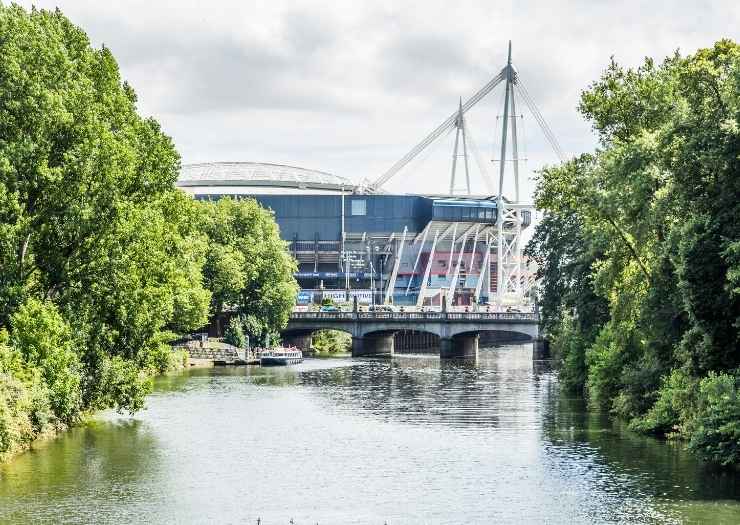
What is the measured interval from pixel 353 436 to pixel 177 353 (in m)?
47.4

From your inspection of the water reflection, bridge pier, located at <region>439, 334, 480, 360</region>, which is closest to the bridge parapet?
bridge pier, located at <region>439, 334, 480, 360</region>

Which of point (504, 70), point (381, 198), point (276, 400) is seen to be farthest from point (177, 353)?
point (381, 198)

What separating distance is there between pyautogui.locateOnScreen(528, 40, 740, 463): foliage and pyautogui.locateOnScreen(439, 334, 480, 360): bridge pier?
58.9 m

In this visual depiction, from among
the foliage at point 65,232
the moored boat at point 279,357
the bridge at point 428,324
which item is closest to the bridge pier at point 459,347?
the bridge at point 428,324

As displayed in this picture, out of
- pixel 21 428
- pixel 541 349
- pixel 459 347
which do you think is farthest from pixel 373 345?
pixel 21 428

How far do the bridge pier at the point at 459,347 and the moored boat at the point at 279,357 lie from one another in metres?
20.5

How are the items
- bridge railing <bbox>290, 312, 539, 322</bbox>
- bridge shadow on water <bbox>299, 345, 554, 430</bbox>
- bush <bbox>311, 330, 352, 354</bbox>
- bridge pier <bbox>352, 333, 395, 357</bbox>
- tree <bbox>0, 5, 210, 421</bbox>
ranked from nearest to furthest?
tree <bbox>0, 5, 210, 421</bbox> < bridge shadow on water <bbox>299, 345, 554, 430</bbox> < bridge railing <bbox>290, 312, 539, 322</bbox> < bridge pier <bbox>352, 333, 395, 357</bbox> < bush <bbox>311, 330, 352, 354</bbox>

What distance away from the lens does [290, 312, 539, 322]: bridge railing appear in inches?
5079

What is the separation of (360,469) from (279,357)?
66.2 meters

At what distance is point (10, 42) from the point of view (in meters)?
44.9

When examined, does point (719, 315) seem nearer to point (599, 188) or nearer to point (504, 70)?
point (599, 188)

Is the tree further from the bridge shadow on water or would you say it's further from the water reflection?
the bridge shadow on water

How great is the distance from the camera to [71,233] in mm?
46375

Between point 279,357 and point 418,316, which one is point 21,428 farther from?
point 418,316
